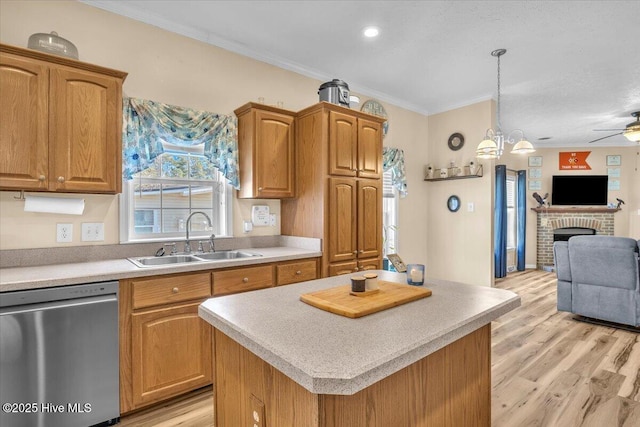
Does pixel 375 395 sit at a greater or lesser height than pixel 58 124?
lesser

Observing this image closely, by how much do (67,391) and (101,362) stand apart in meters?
0.19

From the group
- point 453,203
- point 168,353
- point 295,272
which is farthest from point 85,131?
point 453,203

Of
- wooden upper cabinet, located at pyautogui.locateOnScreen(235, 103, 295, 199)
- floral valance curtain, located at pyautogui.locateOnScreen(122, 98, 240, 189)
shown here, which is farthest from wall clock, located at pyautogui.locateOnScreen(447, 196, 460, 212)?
floral valance curtain, located at pyautogui.locateOnScreen(122, 98, 240, 189)

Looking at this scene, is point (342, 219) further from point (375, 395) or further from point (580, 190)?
point (580, 190)

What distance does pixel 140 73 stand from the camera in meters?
2.61

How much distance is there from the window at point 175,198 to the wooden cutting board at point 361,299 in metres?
1.82

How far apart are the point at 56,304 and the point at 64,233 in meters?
0.73

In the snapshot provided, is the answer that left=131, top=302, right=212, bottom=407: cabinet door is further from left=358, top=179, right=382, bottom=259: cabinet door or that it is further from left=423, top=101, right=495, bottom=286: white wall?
left=423, top=101, right=495, bottom=286: white wall

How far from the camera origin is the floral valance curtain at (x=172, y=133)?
247cm

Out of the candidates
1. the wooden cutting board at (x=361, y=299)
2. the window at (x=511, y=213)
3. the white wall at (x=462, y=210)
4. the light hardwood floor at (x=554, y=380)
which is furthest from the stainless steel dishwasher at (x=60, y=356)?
the window at (x=511, y=213)

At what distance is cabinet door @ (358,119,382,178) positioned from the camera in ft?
10.7

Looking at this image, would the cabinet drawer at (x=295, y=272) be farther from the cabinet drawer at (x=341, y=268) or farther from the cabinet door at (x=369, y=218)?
the cabinet door at (x=369, y=218)

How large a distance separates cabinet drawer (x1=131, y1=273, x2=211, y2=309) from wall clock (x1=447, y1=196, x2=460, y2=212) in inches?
142

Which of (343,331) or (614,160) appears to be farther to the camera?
(614,160)
